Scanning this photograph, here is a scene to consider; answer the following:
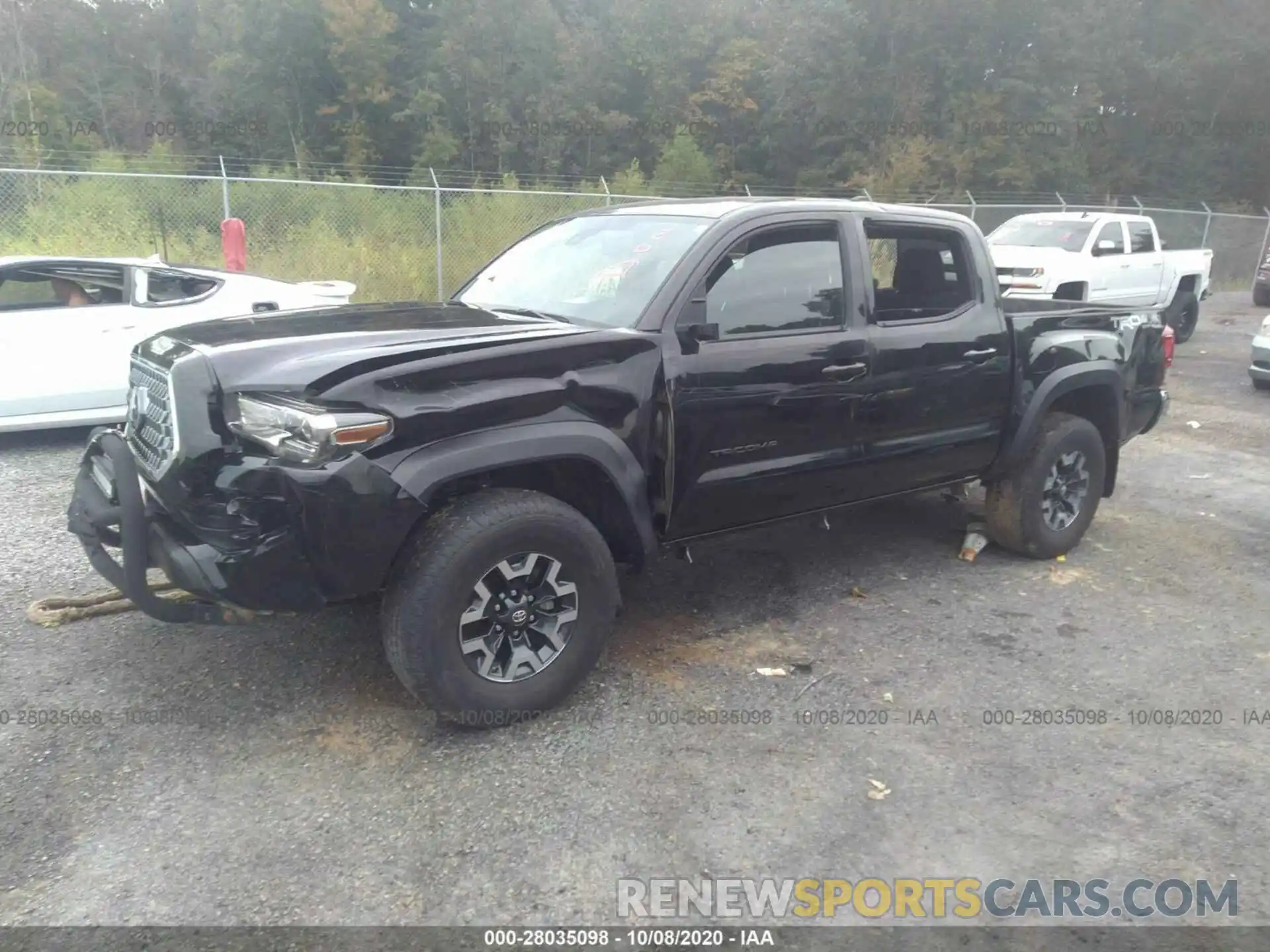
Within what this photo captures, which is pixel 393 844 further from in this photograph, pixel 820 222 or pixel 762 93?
pixel 762 93

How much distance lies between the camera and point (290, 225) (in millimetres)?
13500

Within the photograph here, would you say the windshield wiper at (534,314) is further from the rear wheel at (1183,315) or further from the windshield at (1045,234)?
the rear wheel at (1183,315)

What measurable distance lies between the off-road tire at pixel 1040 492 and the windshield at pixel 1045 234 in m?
8.85

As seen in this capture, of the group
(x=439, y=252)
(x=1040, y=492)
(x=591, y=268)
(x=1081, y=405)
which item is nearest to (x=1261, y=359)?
(x=1081, y=405)

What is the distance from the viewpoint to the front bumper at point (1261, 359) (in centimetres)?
1056

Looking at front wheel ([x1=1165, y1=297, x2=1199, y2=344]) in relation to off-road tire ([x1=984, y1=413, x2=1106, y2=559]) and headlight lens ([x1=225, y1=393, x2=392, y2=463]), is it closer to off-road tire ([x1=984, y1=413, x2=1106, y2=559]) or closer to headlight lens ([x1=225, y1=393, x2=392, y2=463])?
off-road tire ([x1=984, y1=413, x2=1106, y2=559])

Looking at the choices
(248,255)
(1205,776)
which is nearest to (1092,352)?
(1205,776)

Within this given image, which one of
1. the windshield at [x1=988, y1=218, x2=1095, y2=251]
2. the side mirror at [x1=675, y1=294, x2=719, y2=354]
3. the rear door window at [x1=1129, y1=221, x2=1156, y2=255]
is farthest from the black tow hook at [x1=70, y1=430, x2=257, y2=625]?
the rear door window at [x1=1129, y1=221, x2=1156, y2=255]

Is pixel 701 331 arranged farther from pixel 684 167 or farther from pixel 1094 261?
pixel 684 167

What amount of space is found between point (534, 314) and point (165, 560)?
1.75 m

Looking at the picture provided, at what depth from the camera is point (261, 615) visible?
10.6 feet

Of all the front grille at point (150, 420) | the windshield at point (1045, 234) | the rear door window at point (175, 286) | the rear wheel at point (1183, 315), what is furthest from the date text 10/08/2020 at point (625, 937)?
the rear wheel at point (1183, 315)

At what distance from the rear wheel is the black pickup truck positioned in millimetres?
11711

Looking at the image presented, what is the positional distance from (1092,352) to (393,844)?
4418 millimetres
